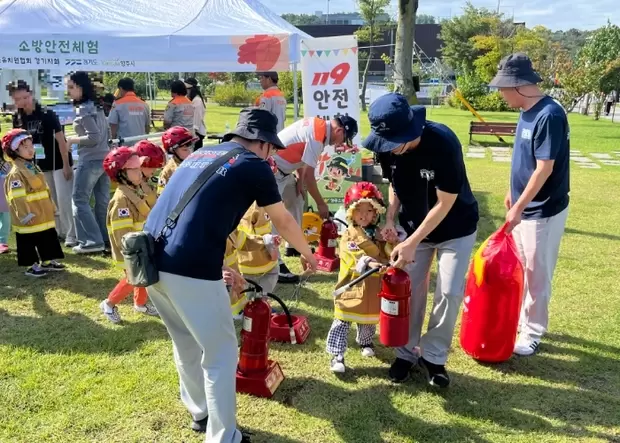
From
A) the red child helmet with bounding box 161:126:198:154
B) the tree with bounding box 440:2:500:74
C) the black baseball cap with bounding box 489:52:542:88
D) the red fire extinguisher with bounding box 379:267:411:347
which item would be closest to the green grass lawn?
the red fire extinguisher with bounding box 379:267:411:347

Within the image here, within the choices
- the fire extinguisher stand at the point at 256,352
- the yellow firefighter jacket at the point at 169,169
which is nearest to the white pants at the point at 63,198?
the yellow firefighter jacket at the point at 169,169

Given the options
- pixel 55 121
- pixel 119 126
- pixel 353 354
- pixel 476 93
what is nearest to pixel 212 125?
pixel 119 126

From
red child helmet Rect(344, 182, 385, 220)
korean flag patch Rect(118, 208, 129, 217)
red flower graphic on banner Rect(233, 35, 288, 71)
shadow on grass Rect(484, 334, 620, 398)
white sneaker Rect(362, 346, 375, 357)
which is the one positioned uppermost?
red flower graphic on banner Rect(233, 35, 288, 71)

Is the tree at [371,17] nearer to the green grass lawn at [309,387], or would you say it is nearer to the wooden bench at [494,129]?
the wooden bench at [494,129]

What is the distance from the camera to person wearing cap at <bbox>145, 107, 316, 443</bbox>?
2520 mm

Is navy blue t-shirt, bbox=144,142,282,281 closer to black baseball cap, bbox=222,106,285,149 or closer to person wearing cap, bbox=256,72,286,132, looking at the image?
black baseball cap, bbox=222,106,285,149

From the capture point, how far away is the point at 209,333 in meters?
2.65

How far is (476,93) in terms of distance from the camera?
113 feet

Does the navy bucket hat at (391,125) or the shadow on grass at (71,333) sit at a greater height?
the navy bucket hat at (391,125)

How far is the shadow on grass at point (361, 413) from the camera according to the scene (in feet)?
10.5

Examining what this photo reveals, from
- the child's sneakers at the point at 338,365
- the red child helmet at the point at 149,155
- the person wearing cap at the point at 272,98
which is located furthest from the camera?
the person wearing cap at the point at 272,98

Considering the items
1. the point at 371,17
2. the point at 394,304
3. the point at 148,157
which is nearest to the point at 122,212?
the point at 148,157

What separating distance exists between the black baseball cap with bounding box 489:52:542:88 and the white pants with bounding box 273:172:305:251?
231 centimetres

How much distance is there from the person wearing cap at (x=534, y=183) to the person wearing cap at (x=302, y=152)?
60.6 inches
